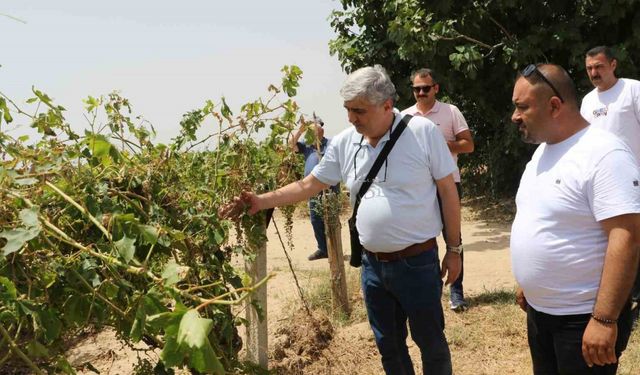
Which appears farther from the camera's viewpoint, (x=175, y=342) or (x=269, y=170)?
(x=269, y=170)

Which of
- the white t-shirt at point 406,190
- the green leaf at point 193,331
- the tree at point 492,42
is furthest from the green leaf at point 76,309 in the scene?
the tree at point 492,42

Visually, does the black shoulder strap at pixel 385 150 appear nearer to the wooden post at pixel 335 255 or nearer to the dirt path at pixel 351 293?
the dirt path at pixel 351 293

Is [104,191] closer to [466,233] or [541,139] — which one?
[541,139]

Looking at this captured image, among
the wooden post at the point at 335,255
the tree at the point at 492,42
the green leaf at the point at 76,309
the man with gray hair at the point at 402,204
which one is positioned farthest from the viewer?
the tree at the point at 492,42

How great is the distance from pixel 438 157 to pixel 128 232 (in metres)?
1.53

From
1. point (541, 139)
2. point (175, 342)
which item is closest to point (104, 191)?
point (175, 342)

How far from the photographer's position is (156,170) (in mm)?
2707

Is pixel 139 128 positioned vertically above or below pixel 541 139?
above

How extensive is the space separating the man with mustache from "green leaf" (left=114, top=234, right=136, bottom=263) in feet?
11.4

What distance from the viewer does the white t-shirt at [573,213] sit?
7.25ft

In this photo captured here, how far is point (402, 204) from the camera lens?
3.01 meters

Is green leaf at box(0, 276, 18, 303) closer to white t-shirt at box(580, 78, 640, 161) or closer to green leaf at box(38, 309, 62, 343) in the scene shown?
green leaf at box(38, 309, 62, 343)

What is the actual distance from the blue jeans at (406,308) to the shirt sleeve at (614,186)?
39.1 inches

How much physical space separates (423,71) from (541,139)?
2499 mm
